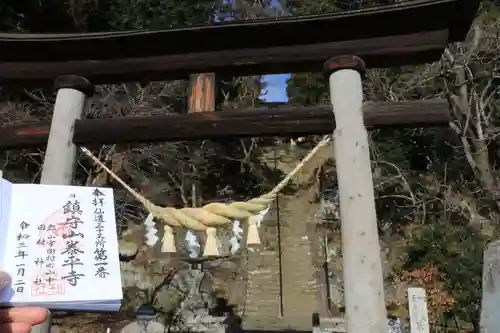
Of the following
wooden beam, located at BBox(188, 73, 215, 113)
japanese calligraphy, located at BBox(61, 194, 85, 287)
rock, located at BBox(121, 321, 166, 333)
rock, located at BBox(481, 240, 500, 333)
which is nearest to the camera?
japanese calligraphy, located at BBox(61, 194, 85, 287)

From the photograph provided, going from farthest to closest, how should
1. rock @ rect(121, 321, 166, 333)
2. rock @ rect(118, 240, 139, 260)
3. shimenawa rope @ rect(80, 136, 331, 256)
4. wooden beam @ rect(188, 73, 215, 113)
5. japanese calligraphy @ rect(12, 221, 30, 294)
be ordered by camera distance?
rock @ rect(118, 240, 139, 260) < rock @ rect(121, 321, 166, 333) < wooden beam @ rect(188, 73, 215, 113) < shimenawa rope @ rect(80, 136, 331, 256) < japanese calligraphy @ rect(12, 221, 30, 294)

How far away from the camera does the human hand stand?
4.54 ft

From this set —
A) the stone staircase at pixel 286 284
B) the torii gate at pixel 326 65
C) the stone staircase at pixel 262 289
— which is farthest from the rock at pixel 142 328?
the torii gate at pixel 326 65

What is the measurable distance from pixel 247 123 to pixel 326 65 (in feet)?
2.66

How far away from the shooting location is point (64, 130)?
377cm

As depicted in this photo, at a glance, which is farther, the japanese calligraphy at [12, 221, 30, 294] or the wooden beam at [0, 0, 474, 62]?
the wooden beam at [0, 0, 474, 62]

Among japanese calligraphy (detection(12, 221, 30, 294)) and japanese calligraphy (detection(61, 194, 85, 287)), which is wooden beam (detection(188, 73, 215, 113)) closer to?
japanese calligraphy (detection(61, 194, 85, 287))

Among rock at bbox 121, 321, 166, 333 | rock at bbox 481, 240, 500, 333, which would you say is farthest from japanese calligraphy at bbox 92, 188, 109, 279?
rock at bbox 121, 321, 166, 333

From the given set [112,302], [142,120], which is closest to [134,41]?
[142,120]

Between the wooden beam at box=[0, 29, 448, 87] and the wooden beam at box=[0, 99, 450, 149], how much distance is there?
0.42 meters

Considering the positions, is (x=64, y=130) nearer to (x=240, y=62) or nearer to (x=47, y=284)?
(x=240, y=62)

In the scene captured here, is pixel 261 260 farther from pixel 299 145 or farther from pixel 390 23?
pixel 390 23

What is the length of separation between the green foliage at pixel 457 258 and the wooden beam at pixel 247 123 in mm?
5904

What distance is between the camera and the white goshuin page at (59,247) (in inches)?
61.4
